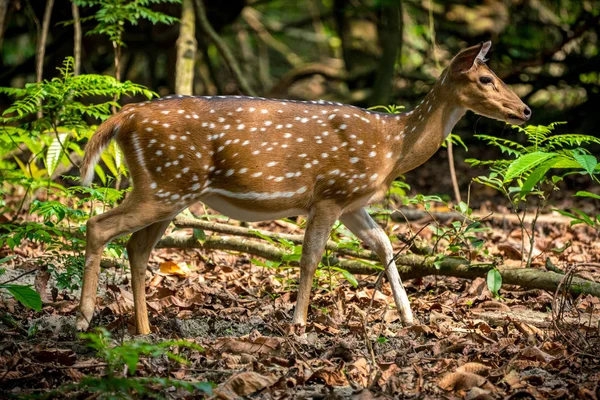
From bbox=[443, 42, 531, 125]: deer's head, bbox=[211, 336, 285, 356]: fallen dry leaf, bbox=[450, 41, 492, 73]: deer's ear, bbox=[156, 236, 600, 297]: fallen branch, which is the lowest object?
bbox=[156, 236, 600, 297]: fallen branch

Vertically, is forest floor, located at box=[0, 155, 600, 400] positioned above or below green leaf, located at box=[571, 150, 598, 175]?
below

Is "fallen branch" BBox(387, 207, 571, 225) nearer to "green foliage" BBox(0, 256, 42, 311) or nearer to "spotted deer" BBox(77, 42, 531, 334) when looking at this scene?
"spotted deer" BBox(77, 42, 531, 334)

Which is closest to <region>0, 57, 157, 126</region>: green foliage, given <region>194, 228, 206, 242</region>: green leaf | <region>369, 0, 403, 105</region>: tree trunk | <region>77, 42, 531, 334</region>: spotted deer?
<region>77, 42, 531, 334</region>: spotted deer

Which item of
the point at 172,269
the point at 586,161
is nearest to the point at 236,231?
the point at 172,269

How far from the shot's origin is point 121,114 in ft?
17.1

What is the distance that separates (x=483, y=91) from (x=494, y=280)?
4.85 ft

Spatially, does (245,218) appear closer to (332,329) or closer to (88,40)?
(332,329)

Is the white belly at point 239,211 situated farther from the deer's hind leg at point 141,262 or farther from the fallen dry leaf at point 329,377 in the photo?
the fallen dry leaf at point 329,377

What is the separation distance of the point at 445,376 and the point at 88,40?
26.4 feet

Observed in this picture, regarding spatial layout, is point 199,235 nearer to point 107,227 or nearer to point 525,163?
point 107,227

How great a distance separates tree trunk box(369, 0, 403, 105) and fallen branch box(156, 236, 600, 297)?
5.05m

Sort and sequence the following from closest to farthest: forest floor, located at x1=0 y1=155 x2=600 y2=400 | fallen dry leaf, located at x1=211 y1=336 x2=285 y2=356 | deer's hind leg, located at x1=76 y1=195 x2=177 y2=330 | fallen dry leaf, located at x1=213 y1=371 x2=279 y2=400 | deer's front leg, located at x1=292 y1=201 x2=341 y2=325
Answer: fallen dry leaf, located at x1=213 y1=371 x2=279 y2=400
forest floor, located at x1=0 y1=155 x2=600 y2=400
fallen dry leaf, located at x1=211 y1=336 x2=285 y2=356
deer's hind leg, located at x1=76 y1=195 x2=177 y2=330
deer's front leg, located at x1=292 y1=201 x2=341 y2=325

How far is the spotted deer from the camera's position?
507 centimetres

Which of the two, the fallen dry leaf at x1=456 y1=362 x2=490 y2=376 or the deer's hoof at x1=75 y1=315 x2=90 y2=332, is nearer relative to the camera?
the fallen dry leaf at x1=456 y1=362 x2=490 y2=376
